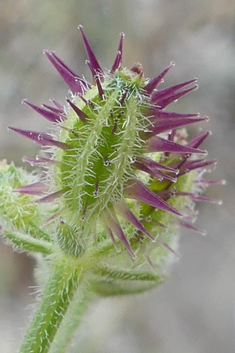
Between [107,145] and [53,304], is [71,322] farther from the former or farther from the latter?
[107,145]

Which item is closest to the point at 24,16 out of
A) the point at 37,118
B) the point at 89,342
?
the point at 37,118

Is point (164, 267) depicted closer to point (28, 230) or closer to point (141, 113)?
point (28, 230)

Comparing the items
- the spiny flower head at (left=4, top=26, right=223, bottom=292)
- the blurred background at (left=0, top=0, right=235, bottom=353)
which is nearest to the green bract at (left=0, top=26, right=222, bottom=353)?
the spiny flower head at (left=4, top=26, right=223, bottom=292)

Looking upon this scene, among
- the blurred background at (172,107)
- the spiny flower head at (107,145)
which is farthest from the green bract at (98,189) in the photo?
the blurred background at (172,107)

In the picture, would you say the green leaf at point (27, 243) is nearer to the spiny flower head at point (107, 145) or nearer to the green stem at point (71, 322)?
the spiny flower head at point (107, 145)

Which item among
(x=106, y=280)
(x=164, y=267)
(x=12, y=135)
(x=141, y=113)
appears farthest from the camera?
(x=12, y=135)

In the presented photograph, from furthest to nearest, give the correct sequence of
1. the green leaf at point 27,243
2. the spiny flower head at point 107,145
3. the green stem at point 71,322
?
the green stem at point 71,322 → the green leaf at point 27,243 → the spiny flower head at point 107,145
